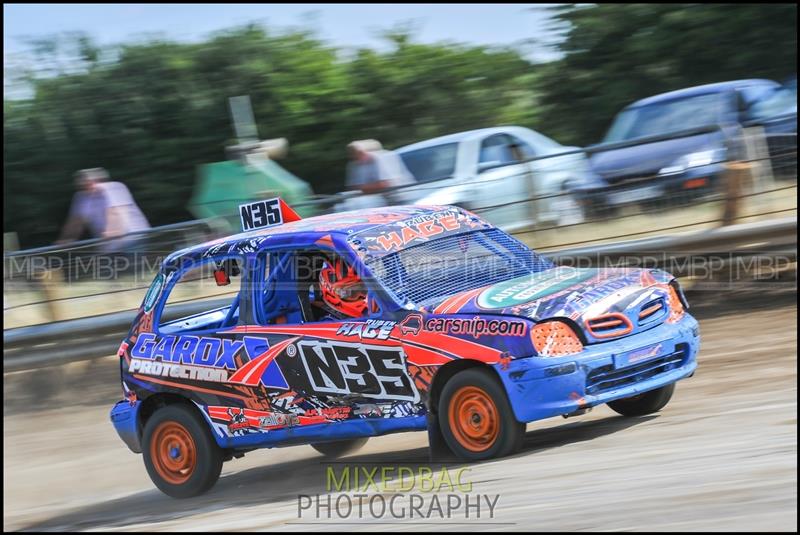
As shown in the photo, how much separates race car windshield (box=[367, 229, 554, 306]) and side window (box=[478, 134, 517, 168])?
4.61 m

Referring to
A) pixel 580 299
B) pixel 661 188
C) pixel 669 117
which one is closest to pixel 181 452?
pixel 580 299

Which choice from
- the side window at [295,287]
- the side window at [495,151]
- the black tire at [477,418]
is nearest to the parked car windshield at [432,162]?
the side window at [495,151]

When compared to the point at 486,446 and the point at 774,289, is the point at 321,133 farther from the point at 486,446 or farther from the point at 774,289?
the point at 486,446

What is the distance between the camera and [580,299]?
21.0 feet

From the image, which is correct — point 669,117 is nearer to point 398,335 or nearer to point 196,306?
point 196,306

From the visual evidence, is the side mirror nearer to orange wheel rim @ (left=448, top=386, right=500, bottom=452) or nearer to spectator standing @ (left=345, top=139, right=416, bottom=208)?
orange wheel rim @ (left=448, top=386, right=500, bottom=452)

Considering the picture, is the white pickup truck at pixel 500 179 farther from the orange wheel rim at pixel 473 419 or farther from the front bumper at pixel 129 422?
the orange wheel rim at pixel 473 419

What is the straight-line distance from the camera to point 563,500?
17.7 feet

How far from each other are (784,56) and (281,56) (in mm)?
8099

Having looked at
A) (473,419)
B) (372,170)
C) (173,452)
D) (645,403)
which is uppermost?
(372,170)

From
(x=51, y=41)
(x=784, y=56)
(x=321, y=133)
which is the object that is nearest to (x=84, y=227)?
(x=321, y=133)

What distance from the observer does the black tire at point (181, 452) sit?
24.7 ft

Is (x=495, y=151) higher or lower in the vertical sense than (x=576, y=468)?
higher

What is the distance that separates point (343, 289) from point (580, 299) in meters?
1.47
